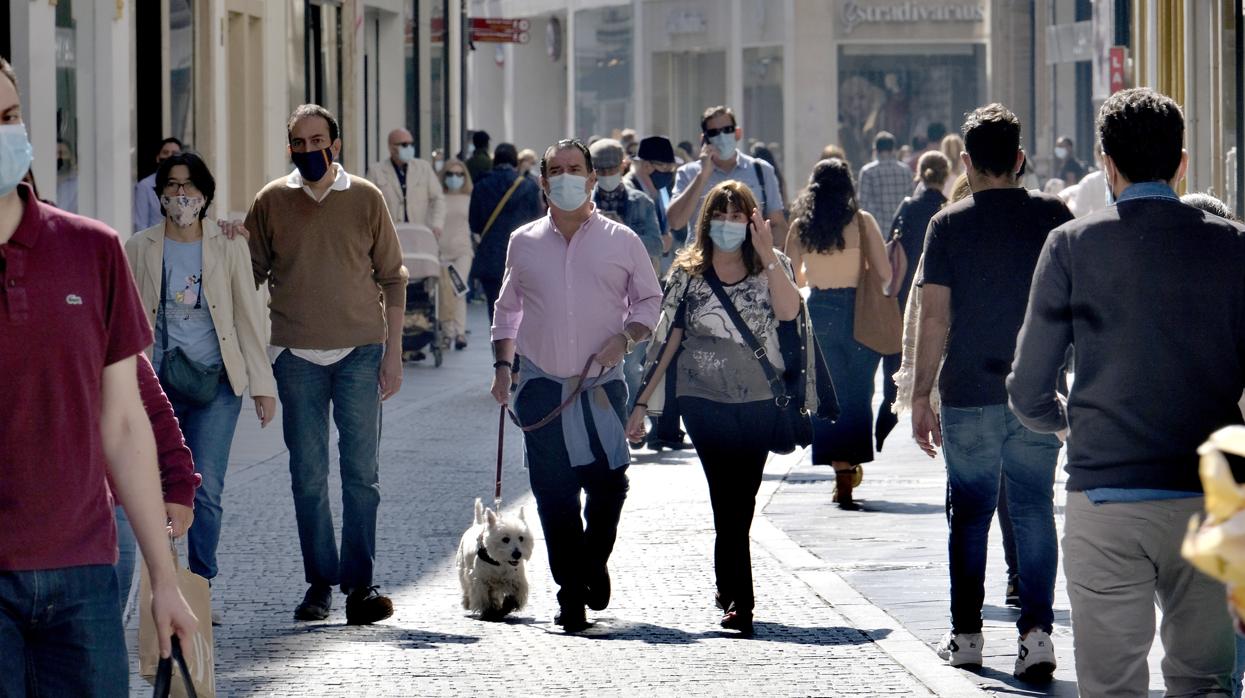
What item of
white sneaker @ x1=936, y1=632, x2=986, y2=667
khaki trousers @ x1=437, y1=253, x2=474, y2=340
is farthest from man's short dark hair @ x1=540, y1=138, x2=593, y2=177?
khaki trousers @ x1=437, y1=253, x2=474, y2=340

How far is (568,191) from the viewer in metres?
8.65

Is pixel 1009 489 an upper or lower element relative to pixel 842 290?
lower

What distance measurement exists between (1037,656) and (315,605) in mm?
2795

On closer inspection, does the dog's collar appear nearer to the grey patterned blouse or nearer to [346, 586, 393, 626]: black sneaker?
[346, 586, 393, 626]: black sneaker

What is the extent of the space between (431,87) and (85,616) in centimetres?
2995

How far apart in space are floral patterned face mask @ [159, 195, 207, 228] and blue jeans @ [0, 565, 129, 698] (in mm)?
4383

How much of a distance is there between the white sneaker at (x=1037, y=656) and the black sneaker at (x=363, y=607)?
8.19 ft

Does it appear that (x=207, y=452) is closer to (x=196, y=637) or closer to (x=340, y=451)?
(x=340, y=451)

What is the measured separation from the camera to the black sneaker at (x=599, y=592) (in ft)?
28.8

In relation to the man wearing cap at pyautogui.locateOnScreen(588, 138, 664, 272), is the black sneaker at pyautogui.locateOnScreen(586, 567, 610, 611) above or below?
below

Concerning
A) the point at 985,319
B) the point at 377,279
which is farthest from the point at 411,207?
the point at 985,319

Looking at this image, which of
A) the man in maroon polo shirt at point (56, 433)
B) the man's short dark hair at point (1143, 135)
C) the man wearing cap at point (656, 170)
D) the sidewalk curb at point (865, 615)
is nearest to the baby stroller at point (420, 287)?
the man wearing cap at point (656, 170)

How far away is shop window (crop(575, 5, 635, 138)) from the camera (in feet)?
166

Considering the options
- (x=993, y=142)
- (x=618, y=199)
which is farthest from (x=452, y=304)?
(x=993, y=142)
